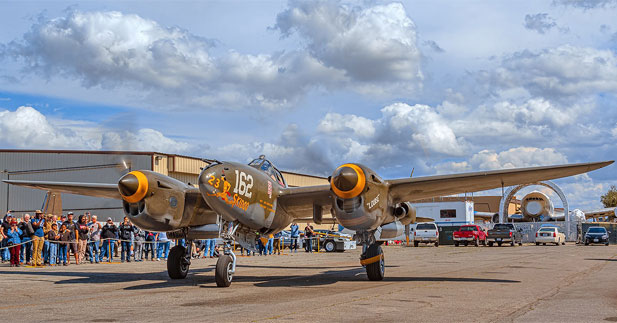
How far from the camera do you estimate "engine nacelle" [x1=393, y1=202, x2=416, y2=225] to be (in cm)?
1627

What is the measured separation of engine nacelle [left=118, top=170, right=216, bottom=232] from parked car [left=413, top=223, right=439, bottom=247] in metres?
32.7

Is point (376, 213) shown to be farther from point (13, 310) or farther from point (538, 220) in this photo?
point (538, 220)

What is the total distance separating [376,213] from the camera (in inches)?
570

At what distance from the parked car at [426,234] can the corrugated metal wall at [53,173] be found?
77.5 ft

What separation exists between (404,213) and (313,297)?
522cm

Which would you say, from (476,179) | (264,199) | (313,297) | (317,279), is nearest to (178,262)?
(264,199)

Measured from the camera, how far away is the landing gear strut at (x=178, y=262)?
16459 millimetres

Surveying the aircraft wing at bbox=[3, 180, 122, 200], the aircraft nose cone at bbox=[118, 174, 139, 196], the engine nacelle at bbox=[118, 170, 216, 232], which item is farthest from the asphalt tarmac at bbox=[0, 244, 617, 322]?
the aircraft wing at bbox=[3, 180, 122, 200]

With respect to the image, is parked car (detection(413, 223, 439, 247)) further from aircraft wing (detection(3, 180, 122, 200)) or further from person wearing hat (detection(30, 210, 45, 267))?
aircraft wing (detection(3, 180, 122, 200))

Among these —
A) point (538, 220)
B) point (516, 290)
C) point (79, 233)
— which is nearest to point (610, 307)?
point (516, 290)

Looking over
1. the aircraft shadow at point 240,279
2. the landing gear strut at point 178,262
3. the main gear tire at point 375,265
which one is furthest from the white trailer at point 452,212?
the landing gear strut at point 178,262

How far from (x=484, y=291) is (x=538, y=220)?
168ft

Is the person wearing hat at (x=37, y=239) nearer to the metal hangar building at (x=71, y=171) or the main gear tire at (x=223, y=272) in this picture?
the main gear tire at (x=223, y=272)

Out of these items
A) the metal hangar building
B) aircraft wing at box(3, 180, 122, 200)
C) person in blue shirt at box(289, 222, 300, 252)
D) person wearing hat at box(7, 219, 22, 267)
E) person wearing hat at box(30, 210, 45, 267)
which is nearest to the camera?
aircraft wing at box(3, 180, 122, 200)
